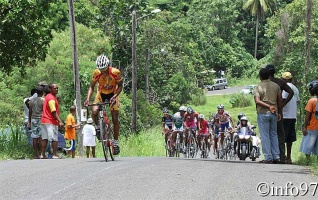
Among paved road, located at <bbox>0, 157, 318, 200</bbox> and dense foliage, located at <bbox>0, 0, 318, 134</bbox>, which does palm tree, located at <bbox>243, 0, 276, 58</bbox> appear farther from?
paved road, located at <bbox>0, 157, 318, 200</bbox>

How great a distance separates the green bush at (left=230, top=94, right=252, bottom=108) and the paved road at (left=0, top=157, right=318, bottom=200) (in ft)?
220

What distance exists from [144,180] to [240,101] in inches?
2791

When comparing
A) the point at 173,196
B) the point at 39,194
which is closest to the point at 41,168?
the point at 39,194

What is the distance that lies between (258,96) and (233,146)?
353 inches

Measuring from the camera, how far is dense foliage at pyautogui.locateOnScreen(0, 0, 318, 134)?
25.9 metres

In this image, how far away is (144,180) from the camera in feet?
40.8

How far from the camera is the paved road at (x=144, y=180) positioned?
36.3ft

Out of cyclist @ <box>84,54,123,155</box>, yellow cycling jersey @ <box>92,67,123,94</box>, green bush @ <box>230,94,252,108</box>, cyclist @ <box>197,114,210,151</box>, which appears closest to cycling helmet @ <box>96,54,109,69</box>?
cyclist @ <box>84,54,123,155</box>

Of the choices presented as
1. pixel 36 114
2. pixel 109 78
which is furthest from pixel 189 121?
pixel 109 78

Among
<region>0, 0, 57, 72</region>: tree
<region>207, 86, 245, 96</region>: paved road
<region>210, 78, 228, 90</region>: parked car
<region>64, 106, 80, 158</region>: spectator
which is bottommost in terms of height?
<region>64, 106, 80, 158</region>: spectator

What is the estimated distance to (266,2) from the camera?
99.4 m

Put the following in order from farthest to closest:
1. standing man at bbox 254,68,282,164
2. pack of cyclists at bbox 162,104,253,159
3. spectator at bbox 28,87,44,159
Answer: pack of cyclists at bbox 162,104,253,159
spectator at bbox 28,87,44,159
standing man at bbox 254,68,282,164

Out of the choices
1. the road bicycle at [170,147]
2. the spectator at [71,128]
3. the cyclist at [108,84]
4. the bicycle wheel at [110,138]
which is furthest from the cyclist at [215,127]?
the cyclist at [108,84]

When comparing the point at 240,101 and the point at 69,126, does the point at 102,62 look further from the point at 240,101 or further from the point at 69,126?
the point at 240,101
